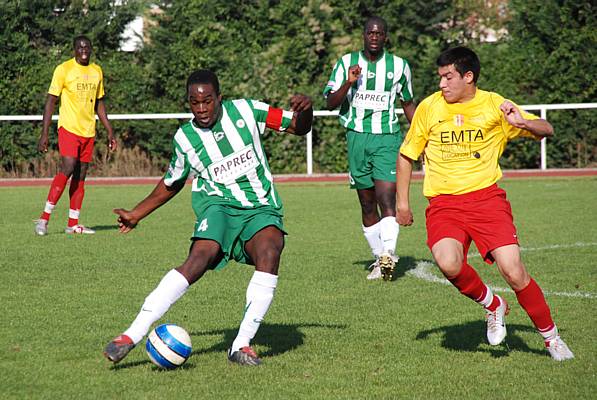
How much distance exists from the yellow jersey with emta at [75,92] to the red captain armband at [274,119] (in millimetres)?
7428

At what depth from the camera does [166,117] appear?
24.3 m

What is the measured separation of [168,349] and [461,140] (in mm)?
2149

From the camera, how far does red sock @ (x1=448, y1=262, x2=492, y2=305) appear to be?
21.2 ft

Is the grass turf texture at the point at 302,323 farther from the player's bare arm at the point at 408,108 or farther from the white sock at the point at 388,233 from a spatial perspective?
the player's bare arm at the point at 408,108

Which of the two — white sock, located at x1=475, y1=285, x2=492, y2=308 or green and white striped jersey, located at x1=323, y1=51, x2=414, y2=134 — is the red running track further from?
white sock, located at x1=475, y1=285, x2=492, y2=308

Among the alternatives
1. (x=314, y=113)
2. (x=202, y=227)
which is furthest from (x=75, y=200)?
(x=314, y=113)

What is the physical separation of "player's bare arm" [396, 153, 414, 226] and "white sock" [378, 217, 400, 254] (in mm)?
3026

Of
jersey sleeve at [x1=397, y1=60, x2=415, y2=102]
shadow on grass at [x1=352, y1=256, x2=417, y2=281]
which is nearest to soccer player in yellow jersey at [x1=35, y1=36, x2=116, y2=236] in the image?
shadow on grass at [x1=352, y1=256, x2=417, y2=281]

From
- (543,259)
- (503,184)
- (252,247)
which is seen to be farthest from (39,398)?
(503,184)

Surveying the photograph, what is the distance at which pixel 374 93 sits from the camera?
10.2 meters

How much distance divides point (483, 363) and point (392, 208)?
388 centimetres

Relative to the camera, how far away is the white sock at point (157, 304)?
19.5 feet

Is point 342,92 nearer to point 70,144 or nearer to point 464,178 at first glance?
point 464,178

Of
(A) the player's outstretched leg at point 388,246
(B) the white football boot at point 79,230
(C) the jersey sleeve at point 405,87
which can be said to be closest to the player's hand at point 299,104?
(A) the player's outstretched leg at point 388,246
